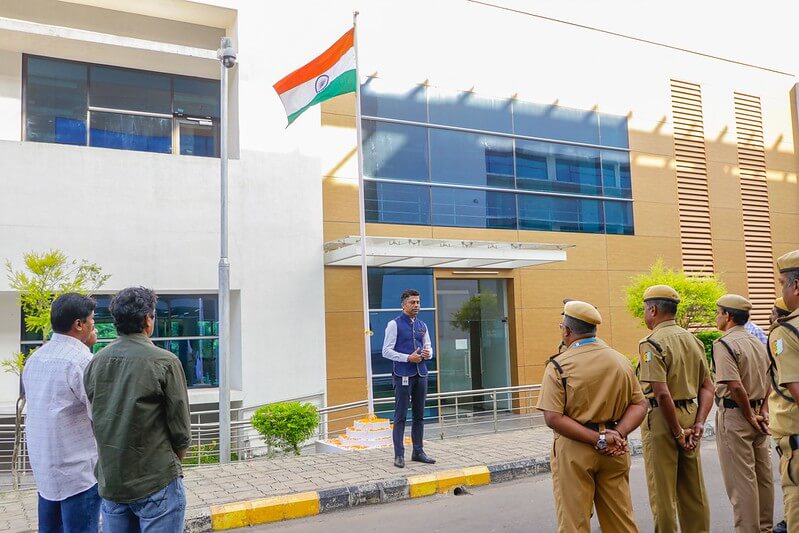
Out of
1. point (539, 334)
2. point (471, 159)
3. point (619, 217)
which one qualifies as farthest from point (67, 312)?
point (619, 217)

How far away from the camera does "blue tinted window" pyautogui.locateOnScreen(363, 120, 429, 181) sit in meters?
14.2

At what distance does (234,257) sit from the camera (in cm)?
1270

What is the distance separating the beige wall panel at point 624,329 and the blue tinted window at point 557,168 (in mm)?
3275

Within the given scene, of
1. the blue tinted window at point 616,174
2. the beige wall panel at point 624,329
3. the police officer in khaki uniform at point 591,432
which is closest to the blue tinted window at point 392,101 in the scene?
the blue tinted window at point 616,174

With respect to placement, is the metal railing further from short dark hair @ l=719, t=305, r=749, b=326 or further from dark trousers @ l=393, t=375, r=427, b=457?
short dark hair @ l=719, t=305, r=749, b=326

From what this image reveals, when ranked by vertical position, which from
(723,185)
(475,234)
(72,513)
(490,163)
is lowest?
(72,513)

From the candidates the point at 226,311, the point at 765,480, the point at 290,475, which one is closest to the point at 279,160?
the point at 226,311

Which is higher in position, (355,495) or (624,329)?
(624,329)

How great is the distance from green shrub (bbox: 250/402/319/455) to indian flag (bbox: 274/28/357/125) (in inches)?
188

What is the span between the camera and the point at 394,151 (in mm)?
14516

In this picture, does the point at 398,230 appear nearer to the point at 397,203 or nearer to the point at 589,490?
the point at 397,203

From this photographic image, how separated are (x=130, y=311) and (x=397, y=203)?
36.4 ft

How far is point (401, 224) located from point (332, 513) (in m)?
8.54

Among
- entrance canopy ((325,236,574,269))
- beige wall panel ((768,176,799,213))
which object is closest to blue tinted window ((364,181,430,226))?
entrance canopy ((325,236,574,269))
